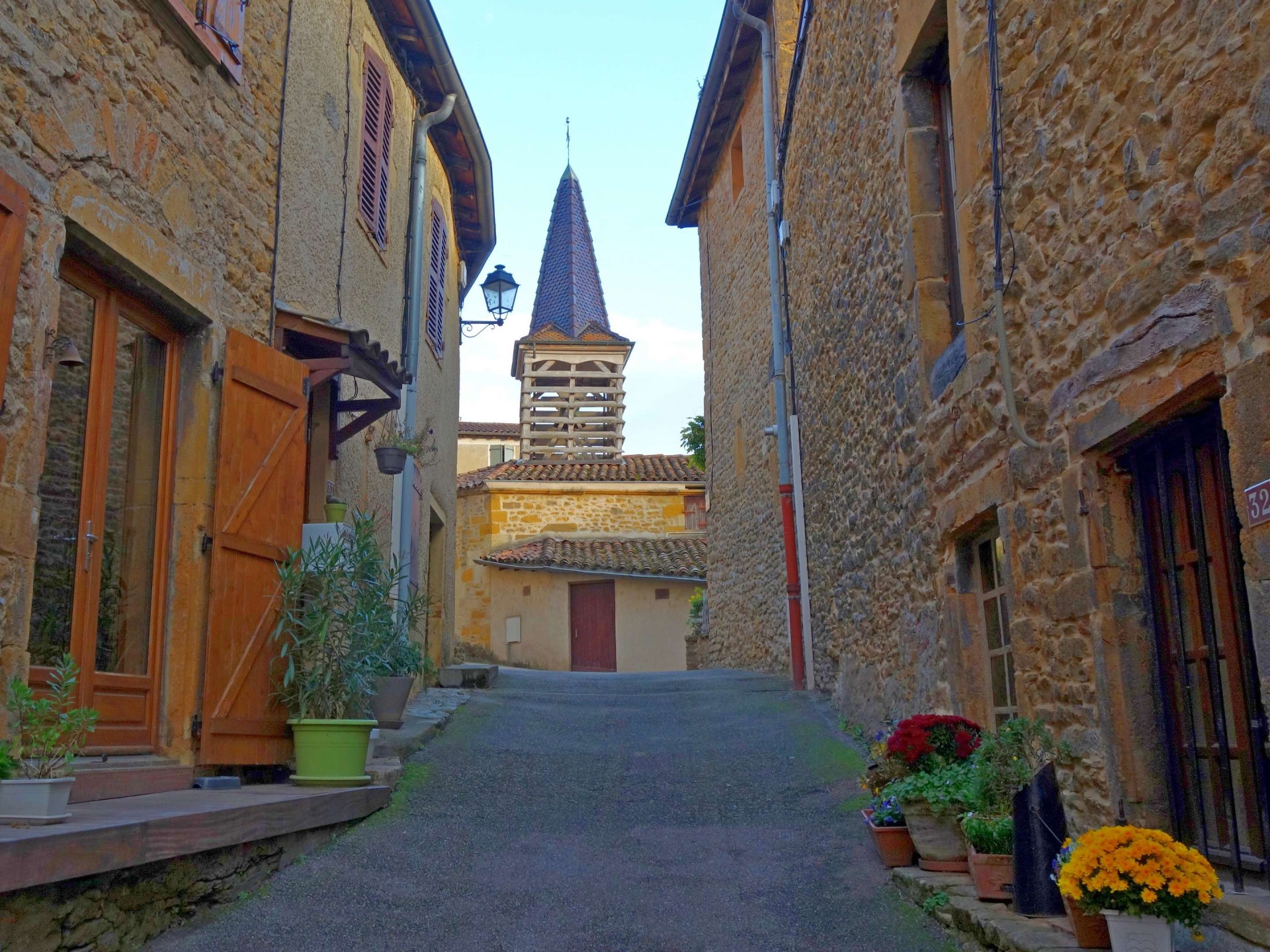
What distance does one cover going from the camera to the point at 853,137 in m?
7.52

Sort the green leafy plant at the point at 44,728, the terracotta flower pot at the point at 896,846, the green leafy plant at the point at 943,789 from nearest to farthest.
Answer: the green leafy plant at the point at 44,728
the green leafy plant at the point at 943,789
the terracotta flower pot at the point at 896,846

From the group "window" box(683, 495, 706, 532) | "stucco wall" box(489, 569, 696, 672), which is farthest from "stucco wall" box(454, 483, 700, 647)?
"stucco wall" box(489, 569, 696, 672)

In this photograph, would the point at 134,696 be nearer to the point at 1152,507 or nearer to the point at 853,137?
the point at 1152,507

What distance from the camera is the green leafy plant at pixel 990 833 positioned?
12.9ft

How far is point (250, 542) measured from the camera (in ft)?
18.0

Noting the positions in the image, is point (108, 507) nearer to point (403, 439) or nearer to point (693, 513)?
point (403, 439)

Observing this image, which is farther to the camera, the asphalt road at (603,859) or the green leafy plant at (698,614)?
the green leafy plant at (698,614)

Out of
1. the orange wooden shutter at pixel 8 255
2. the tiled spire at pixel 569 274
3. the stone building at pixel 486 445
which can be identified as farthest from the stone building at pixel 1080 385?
the stone building at pixel 486 445

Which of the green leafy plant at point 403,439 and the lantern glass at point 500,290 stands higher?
the lantern glass at point 500,290

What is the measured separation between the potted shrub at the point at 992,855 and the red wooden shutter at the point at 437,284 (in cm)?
780

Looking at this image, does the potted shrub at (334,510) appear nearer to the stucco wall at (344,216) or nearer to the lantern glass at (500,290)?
the stucco wall at (344,216)

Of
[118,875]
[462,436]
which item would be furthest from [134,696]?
[462,436]

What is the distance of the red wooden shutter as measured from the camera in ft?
36.2

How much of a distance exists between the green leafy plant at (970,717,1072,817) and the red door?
17.2 m
